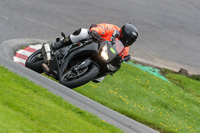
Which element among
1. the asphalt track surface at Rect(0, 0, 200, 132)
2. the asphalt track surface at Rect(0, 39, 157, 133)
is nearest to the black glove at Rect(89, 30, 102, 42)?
the asphalt track surface at Rect(0, 39, 157, 133)

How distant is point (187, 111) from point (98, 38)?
6.15m

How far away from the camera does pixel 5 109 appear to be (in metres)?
4.95

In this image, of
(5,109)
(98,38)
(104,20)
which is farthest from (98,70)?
(104,20)

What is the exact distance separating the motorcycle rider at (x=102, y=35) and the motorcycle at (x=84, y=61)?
174 millimetres

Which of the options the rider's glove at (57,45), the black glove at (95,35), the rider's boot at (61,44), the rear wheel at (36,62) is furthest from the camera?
the rear wheel at (36,62)

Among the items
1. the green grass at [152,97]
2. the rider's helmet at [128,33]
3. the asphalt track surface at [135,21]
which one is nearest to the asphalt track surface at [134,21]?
the asphalt track surface at [135,21]

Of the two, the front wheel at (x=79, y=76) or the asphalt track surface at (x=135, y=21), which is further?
the asphalt track surface at (x=135, y=21)

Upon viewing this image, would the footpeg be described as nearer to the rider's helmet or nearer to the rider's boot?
the rider's boot

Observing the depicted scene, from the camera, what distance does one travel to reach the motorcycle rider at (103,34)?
820 centimetres

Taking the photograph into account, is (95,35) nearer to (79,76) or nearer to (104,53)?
(104,53)

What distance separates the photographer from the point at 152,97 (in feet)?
41.9

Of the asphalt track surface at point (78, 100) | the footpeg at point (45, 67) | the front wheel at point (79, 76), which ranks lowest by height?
the asphalt track surface at point (78, 100)

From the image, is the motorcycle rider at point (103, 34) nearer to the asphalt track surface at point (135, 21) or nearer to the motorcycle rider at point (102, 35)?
the motorcycle rider at point (102, 35)

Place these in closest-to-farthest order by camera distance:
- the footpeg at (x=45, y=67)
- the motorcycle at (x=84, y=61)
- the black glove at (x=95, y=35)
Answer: the motorcycle at (x=84, y=61) → the black glove at (x=95, y=35) → the footpeg at (x=45, y=67)
